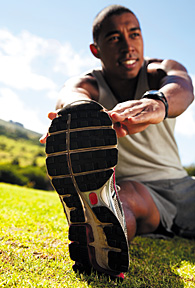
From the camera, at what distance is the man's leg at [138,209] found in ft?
6.26

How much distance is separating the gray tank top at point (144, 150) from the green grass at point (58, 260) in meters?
0.64

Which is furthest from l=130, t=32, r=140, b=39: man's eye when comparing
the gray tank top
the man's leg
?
the man's leg

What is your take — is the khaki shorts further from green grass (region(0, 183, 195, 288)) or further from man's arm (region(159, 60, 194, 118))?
man's arm (region(159, 60, 194, 118))

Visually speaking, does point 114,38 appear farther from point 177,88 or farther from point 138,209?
point 138,209

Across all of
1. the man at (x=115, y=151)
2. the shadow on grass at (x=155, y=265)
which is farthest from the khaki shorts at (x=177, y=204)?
the shadow on grass at (x=155, y=265)

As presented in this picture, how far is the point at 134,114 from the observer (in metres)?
1.44

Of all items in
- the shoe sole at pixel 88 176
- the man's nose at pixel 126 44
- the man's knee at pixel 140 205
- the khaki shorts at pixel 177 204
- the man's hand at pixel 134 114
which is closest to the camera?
the shoe sole at pixel 88 176

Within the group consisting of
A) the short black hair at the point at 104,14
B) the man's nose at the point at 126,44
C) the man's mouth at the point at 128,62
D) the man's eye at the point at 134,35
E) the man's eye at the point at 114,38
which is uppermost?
the short black hair at the point at 104,14

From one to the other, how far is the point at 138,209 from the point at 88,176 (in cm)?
91

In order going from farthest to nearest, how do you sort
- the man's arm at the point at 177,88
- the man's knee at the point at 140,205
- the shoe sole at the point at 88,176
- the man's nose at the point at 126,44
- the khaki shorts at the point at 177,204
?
the khaki shorts at the point at 177,204, the man's nose at the point at 126,44, the man's knee at the point at 140,205, the man's arm at the point at 177,88, the shoe sole at the point at 88,176

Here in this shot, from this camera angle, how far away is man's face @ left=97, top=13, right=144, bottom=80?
2.32 metres

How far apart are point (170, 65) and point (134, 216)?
4.62 ft

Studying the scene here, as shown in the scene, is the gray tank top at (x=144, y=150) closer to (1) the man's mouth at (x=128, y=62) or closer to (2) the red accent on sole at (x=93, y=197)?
(1) the man's mouth at (x=128, y=62)

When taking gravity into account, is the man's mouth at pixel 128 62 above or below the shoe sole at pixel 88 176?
above
